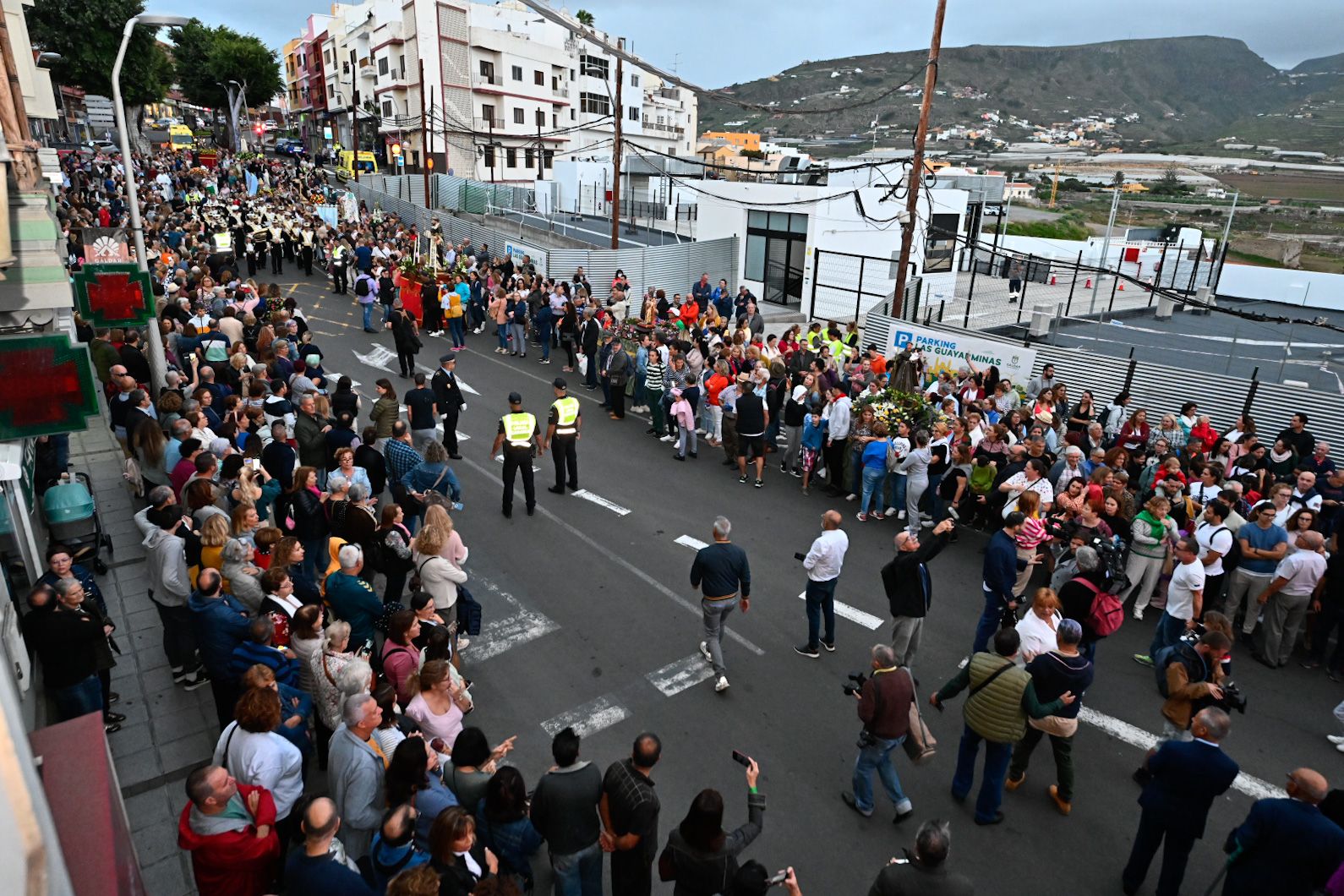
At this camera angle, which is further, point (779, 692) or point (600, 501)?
point (600, 501)

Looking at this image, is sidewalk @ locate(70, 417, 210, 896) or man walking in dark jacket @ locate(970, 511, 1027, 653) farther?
man walking in dark jacket @ locate(970, 511, 1027, 653)

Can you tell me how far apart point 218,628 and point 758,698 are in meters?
4.58

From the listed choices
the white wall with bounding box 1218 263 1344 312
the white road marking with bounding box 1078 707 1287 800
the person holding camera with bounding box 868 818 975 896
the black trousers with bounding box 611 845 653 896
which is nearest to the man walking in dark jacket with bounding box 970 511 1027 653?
the white road marking with bounding box 1078 707 1287 800

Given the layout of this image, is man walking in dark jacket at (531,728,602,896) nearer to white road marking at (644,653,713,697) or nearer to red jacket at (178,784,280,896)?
red jacket at (178,784,280,896)

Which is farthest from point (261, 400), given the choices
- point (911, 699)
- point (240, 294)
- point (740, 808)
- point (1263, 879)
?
point (1263, 879)

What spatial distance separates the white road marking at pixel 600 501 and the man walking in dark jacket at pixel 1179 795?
24.0 feet

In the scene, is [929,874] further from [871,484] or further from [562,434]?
[562,434]

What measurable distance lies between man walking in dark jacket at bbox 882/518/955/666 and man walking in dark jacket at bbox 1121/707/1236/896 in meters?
2.15

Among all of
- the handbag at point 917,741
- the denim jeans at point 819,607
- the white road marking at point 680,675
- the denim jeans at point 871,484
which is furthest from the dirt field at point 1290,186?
the handbag at point 917,741

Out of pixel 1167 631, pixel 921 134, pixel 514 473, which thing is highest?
pixel 921 134

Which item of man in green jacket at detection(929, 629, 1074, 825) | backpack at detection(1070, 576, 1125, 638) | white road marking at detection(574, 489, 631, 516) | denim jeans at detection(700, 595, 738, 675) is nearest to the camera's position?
man in green jacket at detection(929, 629, 1074, 825)

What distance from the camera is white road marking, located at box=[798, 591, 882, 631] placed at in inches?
335

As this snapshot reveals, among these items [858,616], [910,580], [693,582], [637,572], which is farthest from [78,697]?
[858,616]

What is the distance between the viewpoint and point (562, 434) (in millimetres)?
11242
